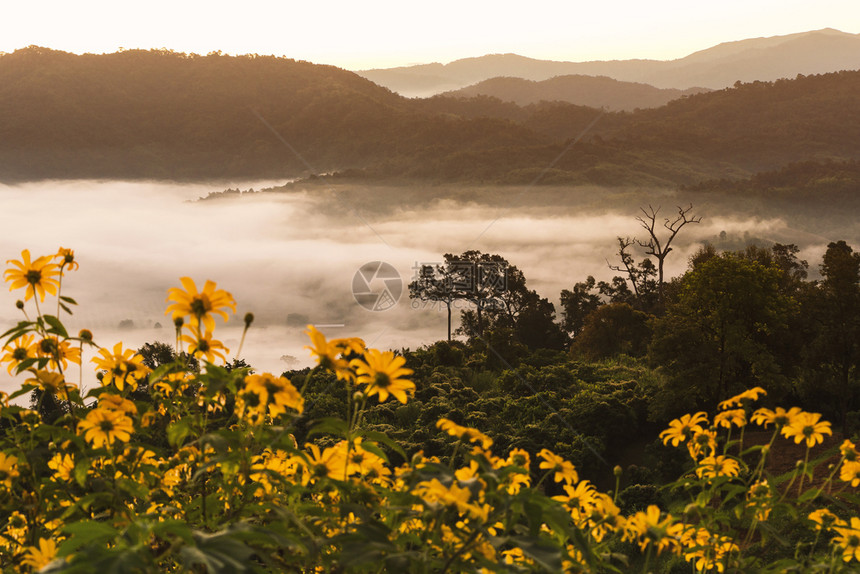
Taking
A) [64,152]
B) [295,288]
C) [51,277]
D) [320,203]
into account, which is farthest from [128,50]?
[51,277]

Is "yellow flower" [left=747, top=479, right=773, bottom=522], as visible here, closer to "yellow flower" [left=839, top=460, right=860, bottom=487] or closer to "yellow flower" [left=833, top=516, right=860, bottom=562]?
"yellow flower" [left=833, top=516, right=860, bottom=562]

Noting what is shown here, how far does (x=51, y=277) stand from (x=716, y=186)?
369 ft

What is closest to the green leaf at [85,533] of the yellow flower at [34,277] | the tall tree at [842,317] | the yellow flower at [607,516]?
the yellow flower at [34,277]

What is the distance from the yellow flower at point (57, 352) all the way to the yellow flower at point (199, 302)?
25.5 inches

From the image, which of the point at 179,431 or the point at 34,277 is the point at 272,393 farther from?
the point at 34,277

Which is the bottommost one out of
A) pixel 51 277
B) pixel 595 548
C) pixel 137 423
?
pixel 595 548

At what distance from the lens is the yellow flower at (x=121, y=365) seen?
2.90 meters

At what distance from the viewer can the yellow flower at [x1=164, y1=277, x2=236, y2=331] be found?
7.62ft

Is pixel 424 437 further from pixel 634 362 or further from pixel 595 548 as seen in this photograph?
pixel 595 548

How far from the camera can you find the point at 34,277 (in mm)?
2889

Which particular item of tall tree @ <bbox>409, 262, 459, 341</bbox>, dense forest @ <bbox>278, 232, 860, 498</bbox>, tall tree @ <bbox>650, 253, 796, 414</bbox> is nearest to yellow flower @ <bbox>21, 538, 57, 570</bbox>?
dense forest @ <bbox>278, 232, 860, 498</bbox>

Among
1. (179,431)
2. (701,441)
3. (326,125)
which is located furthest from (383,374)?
(326,125)

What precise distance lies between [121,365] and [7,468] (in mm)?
509

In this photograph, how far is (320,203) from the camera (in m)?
164
